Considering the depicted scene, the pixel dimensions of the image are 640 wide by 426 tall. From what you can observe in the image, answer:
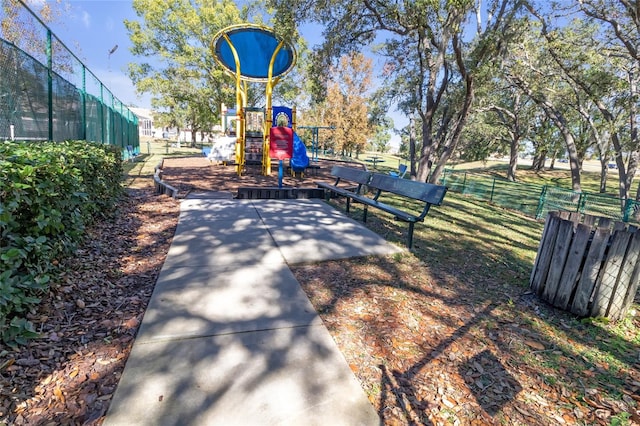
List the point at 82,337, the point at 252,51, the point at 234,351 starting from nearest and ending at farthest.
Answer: the point at 234,351
the point at 82,337
the point at 252,51

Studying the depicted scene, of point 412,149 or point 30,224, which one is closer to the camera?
point 30,224

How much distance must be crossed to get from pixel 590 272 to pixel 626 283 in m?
0.39

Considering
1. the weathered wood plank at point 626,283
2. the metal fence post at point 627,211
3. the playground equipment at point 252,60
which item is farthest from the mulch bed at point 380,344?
the metal fence post at point 627,211

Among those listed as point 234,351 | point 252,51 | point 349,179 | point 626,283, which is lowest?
point 234,351

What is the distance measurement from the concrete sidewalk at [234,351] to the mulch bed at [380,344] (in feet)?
0.44

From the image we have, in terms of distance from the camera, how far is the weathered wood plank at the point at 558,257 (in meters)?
3.38

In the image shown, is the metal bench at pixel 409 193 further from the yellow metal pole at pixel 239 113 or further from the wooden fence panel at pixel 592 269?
the yellow metal pole at pixel 239 113

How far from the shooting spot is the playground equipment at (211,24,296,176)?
448 inches

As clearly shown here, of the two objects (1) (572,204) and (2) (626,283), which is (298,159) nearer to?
(1) (572,204)

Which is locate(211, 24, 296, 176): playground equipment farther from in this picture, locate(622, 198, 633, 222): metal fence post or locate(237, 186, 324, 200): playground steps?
locate(622, 198, 633, 222): metal fence post

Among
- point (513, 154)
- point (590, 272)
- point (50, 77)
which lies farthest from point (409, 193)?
point (513, 154)

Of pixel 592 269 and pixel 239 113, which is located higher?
pixel 239 113

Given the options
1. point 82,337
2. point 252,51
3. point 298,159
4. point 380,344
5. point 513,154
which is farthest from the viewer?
point 513,154

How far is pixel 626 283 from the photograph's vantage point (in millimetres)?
3268
